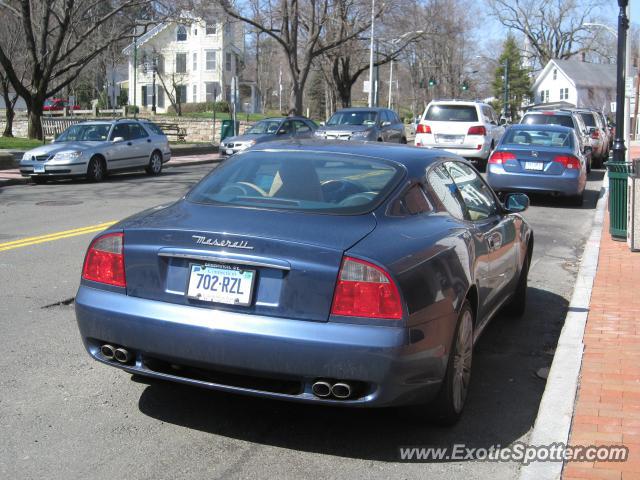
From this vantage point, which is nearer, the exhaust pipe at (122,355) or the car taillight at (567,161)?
the exhaust pipe at (122,355)

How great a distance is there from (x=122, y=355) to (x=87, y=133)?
57.3 ft

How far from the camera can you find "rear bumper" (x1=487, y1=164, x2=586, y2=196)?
15.2 m

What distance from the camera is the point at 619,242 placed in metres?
10.8

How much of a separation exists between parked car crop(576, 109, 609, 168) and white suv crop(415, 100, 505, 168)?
4.02m

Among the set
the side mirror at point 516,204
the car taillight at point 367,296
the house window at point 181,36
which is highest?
the house window at point 181,36

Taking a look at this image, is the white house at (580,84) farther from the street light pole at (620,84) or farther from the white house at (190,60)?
the street light pole at (620,84)

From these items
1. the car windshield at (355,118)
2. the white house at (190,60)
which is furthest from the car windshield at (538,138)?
the white house at (190,60)

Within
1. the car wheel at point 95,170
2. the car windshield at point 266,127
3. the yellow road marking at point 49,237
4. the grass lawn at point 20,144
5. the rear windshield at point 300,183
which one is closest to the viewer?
the rear windshield at point 300,183

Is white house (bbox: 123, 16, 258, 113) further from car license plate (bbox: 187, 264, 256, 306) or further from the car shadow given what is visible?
car license plate (bbox: 187, 264, 256, 306)

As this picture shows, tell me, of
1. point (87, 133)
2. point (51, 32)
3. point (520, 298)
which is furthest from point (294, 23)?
point (520, 298)

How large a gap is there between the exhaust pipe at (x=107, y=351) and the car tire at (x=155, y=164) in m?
18.1

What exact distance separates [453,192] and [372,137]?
20528 millimetres

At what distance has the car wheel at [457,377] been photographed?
14.0 ft

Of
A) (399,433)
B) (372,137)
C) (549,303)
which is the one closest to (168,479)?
(399,433)
